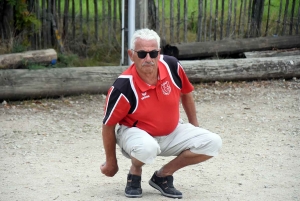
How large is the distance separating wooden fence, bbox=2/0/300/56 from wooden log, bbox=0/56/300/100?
44.4 inches

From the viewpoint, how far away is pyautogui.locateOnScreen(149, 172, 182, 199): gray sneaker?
15.0ft

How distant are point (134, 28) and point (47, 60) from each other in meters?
1.40

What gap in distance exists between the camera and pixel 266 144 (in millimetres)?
6359

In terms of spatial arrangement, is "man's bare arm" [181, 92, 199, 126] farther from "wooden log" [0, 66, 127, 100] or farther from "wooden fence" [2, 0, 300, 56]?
"wooden fence" [2, 0, 300, 56]

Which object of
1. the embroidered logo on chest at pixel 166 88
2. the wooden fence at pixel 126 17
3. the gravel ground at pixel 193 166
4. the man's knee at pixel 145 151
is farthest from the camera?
the wooden fence at pixel 126 17

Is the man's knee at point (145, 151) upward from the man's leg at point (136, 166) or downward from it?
upward

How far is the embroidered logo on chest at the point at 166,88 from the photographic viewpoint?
4.31 metres

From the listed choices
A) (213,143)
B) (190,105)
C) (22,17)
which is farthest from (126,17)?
(213,143)

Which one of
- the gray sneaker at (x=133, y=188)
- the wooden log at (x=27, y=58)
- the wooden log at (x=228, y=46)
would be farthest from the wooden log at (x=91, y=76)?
the gray sneaker at (x=133, y=188)

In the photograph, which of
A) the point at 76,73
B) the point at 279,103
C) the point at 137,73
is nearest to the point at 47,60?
the point at 76,73

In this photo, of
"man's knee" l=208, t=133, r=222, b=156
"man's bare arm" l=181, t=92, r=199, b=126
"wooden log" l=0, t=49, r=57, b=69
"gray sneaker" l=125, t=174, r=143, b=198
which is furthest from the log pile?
"man's knee" l=208, t=133, r=222, b=156

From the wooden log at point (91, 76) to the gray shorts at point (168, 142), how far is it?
369 centimetres

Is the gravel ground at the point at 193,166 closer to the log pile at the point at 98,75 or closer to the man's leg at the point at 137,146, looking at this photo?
the log pile at the point at 98,75

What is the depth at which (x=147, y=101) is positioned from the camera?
429 centimetres
